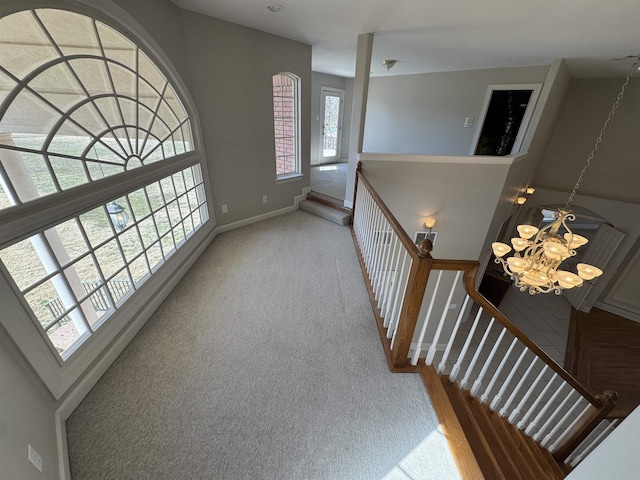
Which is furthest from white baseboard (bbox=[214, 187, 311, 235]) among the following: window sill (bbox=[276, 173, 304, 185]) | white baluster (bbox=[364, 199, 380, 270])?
white baluster (bbox=[364, 199, 380, 270])

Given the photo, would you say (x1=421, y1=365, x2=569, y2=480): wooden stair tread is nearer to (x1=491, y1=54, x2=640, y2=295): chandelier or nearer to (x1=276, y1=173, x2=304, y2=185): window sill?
(x1=491, y1=54, x2=640, y2=295): chandelier

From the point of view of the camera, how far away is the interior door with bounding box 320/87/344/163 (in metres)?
6.48

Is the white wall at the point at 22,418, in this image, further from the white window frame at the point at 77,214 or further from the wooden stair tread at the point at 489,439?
the wooden stair tread at the point at 489,439

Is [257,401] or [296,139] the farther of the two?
[296,139]

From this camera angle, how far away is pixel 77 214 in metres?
1.46

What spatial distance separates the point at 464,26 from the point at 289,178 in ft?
9.44

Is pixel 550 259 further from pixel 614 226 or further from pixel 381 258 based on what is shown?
pixel 614 226

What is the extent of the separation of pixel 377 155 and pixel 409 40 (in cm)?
149

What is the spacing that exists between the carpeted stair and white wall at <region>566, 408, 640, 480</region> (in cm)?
329

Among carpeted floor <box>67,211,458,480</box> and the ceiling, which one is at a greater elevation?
the ceiling

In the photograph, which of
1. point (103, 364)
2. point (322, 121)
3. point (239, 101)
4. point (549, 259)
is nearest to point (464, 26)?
point (549, 259)

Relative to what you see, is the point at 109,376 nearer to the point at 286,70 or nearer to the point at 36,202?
the point at 36,202

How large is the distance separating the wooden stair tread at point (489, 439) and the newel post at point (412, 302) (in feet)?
0.66

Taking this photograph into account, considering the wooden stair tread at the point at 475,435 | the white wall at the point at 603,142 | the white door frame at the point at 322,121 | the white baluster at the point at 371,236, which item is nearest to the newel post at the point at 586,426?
the wooden stair tread at the point at 475,435
